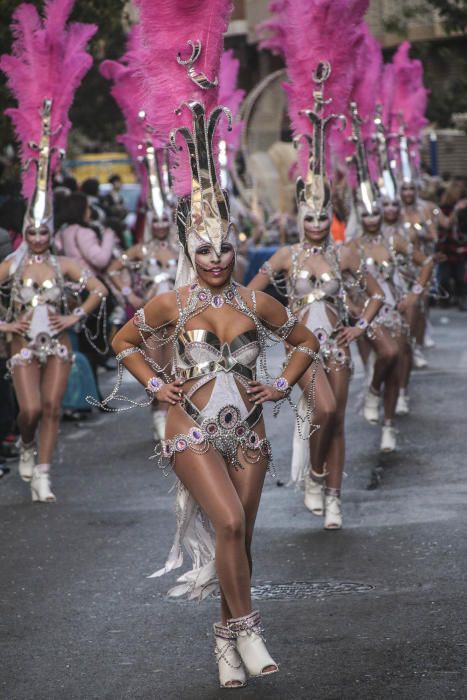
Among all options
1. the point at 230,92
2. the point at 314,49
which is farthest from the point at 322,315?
the point at 230,92

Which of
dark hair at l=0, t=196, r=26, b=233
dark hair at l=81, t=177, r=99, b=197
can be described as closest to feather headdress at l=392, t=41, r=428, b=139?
dark hair at l=81, t=177, r=99, b=197

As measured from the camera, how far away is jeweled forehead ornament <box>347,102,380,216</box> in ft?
38.5

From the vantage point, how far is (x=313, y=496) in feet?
31.4

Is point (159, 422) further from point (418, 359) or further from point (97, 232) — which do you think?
point (418, 359)

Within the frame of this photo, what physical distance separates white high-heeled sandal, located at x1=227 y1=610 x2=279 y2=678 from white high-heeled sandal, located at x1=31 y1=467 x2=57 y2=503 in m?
4.60

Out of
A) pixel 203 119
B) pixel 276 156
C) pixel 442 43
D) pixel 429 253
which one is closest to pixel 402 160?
pixel 429 253

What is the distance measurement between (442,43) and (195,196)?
34.0 metres

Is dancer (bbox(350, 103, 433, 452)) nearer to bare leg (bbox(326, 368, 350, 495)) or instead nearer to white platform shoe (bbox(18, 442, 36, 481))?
bare leg (bbox(326, 368, 350, 495))

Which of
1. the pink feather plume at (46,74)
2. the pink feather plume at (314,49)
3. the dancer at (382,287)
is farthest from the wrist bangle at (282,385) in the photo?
the dancer at (382,287)

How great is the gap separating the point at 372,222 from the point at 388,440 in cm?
166

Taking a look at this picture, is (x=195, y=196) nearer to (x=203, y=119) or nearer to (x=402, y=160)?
(x=203, y=119)

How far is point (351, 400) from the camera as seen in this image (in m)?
15.7

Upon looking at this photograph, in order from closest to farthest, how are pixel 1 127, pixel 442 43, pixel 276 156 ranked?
1. pixel 1 127
2. pixel 276 156
3. pixel 442 43

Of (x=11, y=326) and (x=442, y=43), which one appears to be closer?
(x=11, y=326)
